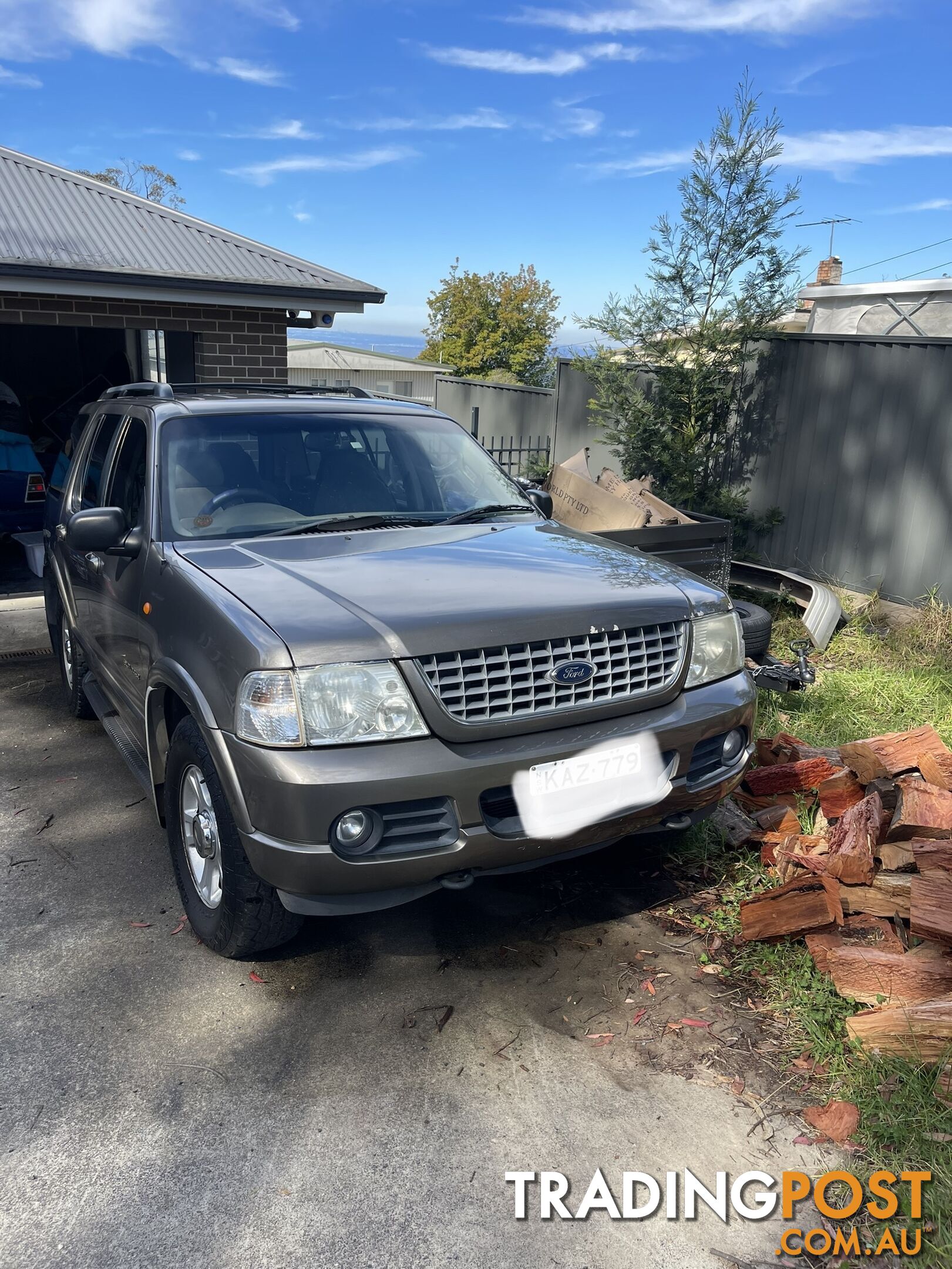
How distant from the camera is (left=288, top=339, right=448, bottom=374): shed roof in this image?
202 ft

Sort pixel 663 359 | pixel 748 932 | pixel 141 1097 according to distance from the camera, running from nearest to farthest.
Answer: pixel 141 1097 → pixel 748 932 → pixel 663 359

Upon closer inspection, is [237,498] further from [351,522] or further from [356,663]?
[356,663]

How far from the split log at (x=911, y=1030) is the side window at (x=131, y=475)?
127 inches

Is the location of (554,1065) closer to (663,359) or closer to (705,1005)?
(705,1005)

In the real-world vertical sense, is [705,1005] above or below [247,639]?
below

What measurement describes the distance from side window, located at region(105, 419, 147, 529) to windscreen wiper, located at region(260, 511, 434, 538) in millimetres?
640

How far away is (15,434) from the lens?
1027 cm

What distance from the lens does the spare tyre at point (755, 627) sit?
6.45 metres

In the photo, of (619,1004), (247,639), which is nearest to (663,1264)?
(619,1004)

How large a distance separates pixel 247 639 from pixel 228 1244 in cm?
154

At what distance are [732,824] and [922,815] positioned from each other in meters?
0.96

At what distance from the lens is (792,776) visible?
4.39 metres

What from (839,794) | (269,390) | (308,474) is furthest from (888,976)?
(269,390)

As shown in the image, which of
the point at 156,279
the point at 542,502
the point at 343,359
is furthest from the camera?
the point at 343,359
